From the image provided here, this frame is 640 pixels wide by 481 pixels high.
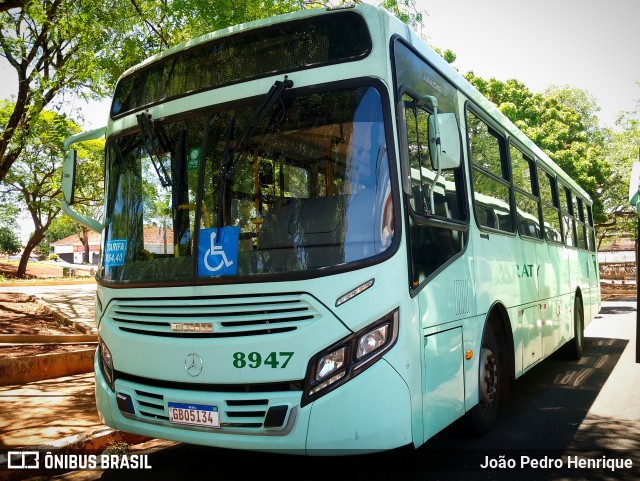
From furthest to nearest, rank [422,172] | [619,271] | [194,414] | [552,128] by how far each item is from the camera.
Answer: [619,271], [552,128], [422,172], [194,414]

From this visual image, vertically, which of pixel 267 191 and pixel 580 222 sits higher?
pixel 580 222

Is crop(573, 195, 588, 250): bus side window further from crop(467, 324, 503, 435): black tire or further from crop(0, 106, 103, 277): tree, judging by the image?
crop(0, 106, 103, 277): tree

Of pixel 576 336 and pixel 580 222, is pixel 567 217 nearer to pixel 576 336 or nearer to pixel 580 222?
pixel 580 222

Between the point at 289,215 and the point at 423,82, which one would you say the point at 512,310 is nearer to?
the point at 423,82

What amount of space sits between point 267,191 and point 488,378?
278 centimetres

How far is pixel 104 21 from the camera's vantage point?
36.7 feet

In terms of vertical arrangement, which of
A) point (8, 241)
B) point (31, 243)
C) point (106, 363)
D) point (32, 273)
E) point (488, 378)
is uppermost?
point (8, 241)

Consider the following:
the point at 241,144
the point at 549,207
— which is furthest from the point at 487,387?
the point at 549,207

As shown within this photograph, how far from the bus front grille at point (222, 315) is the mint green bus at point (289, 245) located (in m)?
0.01

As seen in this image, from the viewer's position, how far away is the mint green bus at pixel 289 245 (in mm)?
3562

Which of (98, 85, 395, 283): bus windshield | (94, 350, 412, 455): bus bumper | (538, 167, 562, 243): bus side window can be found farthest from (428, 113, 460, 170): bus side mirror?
(538, 167, 562, 243): bus side window

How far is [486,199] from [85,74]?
10538mm

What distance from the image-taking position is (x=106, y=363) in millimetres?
4391

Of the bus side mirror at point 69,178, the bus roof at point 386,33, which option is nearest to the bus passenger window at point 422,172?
the bus roof at point 386,33
